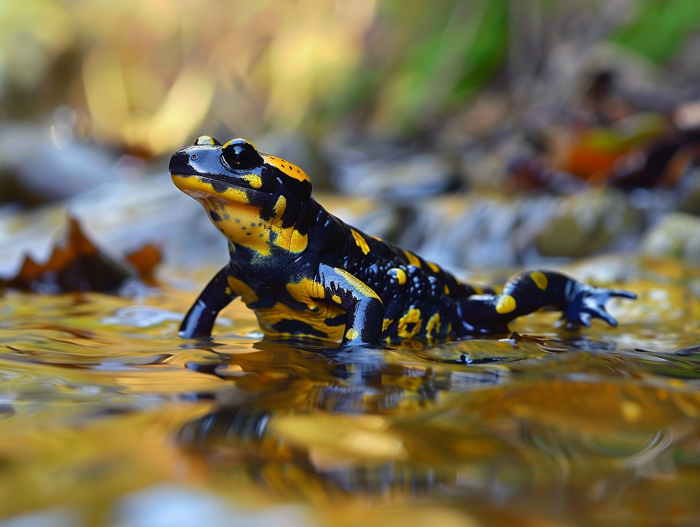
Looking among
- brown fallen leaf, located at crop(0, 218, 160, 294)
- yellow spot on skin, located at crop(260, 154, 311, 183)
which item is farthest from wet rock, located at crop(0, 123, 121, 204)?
yellow spot on skin, located at crop(260, 154, 311, 183)

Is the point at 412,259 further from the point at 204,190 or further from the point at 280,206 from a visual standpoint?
the point at 204,190

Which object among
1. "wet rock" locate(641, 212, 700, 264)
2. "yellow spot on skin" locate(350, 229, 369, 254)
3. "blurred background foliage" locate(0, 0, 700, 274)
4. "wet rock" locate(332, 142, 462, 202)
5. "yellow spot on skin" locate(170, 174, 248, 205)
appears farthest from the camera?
"wet rock" locate(332, 142, 462, 202)

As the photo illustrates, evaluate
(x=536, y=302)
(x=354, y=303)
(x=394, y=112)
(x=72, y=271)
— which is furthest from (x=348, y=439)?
(x=394, y=112)

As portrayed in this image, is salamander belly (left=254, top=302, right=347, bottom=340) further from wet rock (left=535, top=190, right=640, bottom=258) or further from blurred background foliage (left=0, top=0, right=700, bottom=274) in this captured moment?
wet rock (left=535, top=190, right=640, bottom=258)

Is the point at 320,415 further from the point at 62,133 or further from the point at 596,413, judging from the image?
the point at 62,133

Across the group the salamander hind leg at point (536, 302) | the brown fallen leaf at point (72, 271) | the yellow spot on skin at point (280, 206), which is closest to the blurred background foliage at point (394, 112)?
the brown fallen leaf at point (72, 271)

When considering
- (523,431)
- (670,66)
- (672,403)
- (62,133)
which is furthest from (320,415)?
(62,133)
